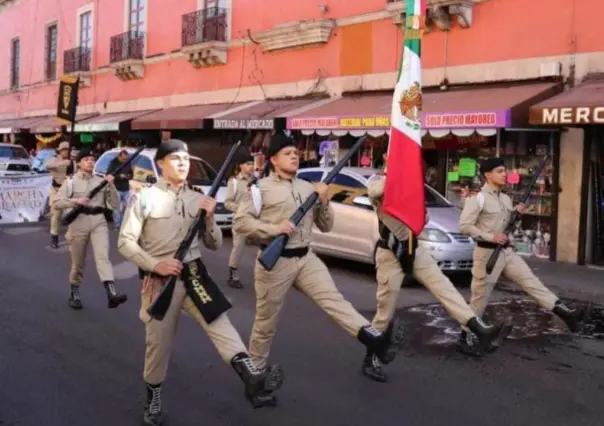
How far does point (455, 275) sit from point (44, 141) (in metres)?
25.3

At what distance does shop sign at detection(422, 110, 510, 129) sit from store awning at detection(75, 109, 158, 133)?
13851 mm

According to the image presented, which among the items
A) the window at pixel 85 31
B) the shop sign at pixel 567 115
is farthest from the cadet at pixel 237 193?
the window at pixel 85 31

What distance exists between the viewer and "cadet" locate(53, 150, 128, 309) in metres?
8.34

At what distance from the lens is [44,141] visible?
32469mm

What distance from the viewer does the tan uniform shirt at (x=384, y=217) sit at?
6047 millimetres

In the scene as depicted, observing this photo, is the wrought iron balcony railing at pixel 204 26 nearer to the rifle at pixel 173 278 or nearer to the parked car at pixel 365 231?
the parked car at pixel 365 231

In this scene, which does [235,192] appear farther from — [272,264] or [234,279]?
[272,264]

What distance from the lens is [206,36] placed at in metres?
22.1

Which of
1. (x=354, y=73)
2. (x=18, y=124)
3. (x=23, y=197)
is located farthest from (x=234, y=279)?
(x=18, y=124)

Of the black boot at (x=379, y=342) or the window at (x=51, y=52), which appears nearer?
the black boot at (x=379, y=342)

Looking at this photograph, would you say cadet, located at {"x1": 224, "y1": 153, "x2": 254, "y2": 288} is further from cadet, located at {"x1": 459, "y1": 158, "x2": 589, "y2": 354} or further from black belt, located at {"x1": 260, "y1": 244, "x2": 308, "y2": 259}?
black belt, located at {"x1": 260, "y1": 244, "x2": 308, "y2": 259}

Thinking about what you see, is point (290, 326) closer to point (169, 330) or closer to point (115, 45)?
point (169, 330)

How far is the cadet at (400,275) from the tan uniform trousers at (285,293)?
0.76 metres

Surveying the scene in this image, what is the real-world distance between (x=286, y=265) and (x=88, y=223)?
387cm
